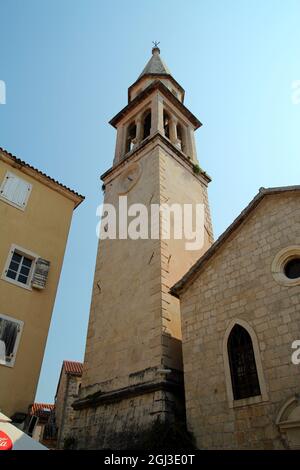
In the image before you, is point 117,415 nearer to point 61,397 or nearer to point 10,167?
point 10,167

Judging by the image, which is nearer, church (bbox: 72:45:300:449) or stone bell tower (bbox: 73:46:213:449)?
church (bbox: 72:45:300:449)

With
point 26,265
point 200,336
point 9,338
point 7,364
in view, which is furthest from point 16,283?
point 200,336

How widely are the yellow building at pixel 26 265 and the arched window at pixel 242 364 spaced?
5832 millimetres

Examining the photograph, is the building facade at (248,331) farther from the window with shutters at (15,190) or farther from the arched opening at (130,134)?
the arched opening at (130,134)

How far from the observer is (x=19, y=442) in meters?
5.06

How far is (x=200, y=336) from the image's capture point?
8930 millimetres

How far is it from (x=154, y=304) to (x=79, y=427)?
4392mm

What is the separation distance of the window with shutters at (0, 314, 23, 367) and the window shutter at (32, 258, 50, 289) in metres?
1.35

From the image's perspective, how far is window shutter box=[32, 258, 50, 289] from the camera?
1145 cm

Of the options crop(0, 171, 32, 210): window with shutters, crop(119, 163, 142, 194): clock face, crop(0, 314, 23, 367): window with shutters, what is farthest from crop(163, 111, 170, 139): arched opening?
crop(0, 314, 23, 367): window with shutters

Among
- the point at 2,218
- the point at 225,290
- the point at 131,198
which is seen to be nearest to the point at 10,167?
the point at 2,218

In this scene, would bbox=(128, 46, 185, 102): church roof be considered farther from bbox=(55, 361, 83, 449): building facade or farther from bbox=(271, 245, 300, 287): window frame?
bbox=(55, 361, 83, 449): building facade

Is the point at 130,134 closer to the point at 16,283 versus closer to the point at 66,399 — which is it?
the point at 16,283

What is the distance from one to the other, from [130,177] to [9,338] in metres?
8.54
